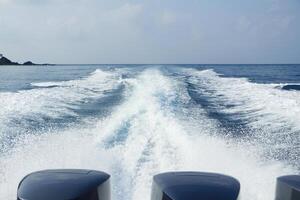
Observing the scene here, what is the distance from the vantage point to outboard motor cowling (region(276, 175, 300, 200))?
87.1 inches

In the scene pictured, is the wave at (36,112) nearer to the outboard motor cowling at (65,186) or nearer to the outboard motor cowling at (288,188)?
the outboard motor cowling at (65,186)

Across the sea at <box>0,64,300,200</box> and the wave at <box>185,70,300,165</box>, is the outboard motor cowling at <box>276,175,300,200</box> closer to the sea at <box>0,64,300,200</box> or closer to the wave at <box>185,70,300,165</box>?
the sea at <box>0,64,300,200</box>

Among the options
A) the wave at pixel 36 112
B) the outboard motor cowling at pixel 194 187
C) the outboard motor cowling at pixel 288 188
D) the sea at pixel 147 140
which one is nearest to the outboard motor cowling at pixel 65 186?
the outboard motor cowling at pixel 194 187

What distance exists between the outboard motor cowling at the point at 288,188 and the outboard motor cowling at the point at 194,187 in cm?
26

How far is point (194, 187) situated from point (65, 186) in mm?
686

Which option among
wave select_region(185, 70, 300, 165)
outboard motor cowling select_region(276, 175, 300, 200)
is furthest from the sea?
outboard motor cowling select_region(276, 175, 300, 200)

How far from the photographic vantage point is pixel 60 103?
8.82 meters

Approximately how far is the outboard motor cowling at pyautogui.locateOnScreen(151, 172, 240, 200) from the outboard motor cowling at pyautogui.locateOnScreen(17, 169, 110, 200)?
0.32 m

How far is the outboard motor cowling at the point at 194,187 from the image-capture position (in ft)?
6.95

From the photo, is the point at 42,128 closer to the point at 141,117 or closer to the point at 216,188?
the point at 141,117

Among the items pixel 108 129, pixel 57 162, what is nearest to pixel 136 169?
pixel 57 162

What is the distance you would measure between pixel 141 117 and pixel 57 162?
8.39ft

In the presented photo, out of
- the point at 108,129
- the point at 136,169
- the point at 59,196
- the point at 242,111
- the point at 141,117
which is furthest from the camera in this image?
the point at 242,111

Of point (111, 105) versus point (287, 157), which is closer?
point (287, 157)
